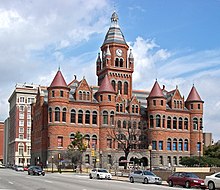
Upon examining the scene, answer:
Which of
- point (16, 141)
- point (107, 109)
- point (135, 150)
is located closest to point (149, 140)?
point (135, 150)

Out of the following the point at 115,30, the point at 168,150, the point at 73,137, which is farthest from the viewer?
the point at 115,30

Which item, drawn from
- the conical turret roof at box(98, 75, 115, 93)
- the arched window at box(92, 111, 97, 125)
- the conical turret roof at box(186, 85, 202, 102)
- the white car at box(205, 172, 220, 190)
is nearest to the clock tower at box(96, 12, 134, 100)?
the conical turret roof at box(98, 75, 115, 93)

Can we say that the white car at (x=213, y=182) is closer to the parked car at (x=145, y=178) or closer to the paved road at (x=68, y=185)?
the paved road at (x=68, y=185)

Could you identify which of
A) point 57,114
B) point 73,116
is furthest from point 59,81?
point 73,116

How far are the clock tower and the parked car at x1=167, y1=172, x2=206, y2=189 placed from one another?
66.8m

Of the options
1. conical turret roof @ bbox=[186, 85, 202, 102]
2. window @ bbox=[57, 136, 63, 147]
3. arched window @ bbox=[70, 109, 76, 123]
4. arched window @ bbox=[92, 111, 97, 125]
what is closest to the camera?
window @ bbox=[57, 136, 63, 147]

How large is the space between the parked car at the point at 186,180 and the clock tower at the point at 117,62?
6675 cm

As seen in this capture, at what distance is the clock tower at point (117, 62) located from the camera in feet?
343

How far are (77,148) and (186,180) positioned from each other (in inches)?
2080

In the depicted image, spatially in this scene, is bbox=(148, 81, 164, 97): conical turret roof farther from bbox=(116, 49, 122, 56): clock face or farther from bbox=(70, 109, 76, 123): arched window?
bbox=(70, 109, 76, 123): arched window

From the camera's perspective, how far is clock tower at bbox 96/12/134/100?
104625 mm

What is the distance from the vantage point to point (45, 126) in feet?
310

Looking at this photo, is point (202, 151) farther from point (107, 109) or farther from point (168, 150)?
point (107, 109)

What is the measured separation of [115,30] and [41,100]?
2666cm
